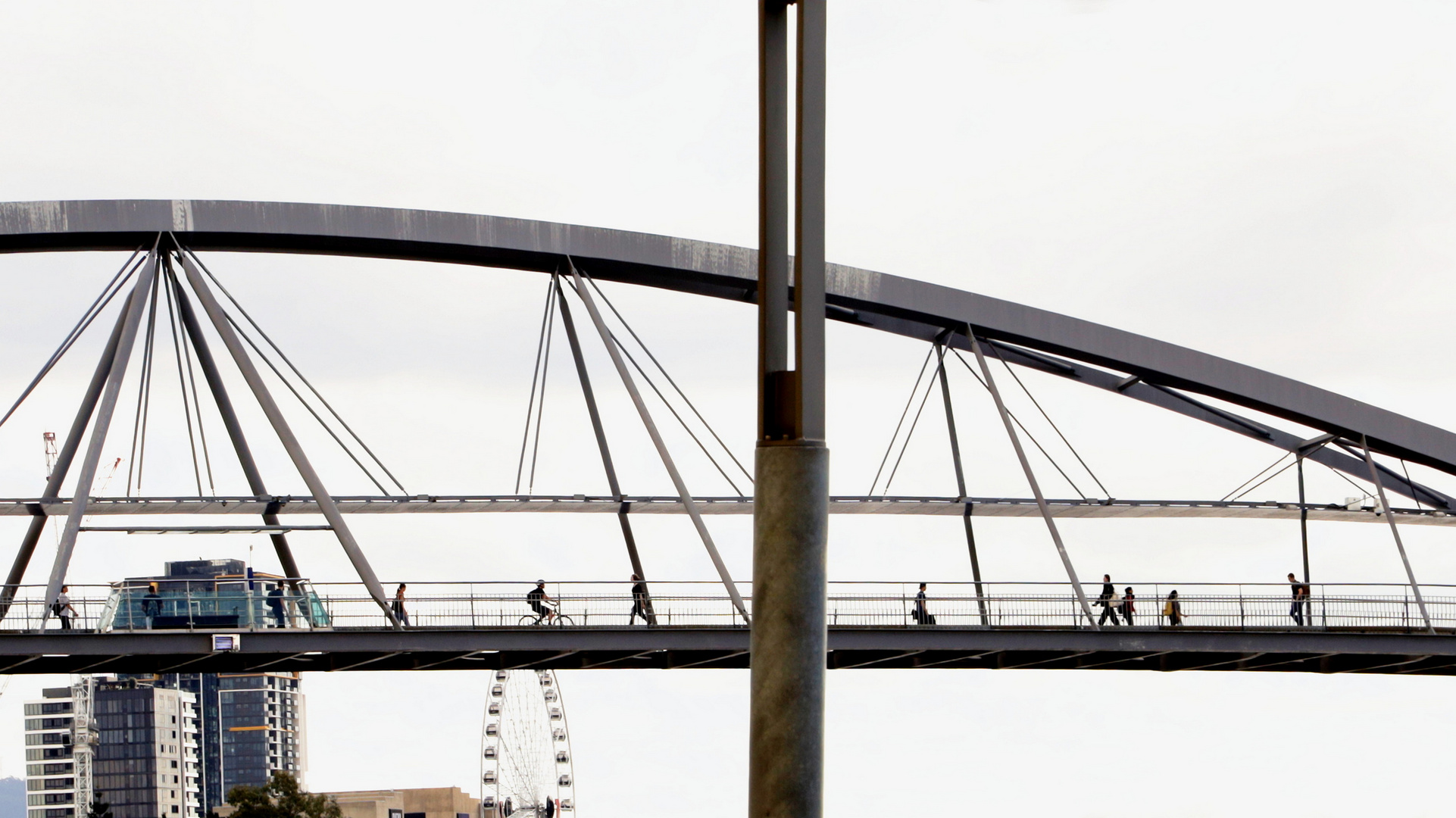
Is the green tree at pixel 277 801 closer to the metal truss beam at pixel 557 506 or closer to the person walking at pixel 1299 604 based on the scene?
the metal truss beam at pixel 557 506

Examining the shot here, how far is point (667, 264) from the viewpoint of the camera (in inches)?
1666

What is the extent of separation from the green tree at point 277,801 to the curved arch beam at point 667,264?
7687 centimetres

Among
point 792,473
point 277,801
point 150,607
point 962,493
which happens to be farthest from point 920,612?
point 277,801

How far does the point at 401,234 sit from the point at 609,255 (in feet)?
14.4

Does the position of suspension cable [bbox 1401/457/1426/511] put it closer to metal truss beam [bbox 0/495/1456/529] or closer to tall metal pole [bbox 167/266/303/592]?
metal truss beam [bbox 0/495/1456/529]

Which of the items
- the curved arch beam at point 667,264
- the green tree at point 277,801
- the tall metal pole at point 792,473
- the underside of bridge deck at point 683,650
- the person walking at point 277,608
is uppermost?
the curved arch beam at point 667,264

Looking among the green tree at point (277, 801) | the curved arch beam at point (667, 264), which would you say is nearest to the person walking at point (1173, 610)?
the curved arch beam at point (667, 264)

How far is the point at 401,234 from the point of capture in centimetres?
4141

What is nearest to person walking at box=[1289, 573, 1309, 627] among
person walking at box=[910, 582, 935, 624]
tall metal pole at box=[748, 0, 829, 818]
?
person walking at box=[910, 582, 935, 624]

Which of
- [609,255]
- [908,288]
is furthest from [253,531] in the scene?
[908,288]

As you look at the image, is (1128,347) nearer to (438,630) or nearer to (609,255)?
(609,255)

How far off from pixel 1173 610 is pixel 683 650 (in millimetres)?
11031

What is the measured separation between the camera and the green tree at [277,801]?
11219 centimetres

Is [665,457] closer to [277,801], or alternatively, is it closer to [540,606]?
[540,606]
